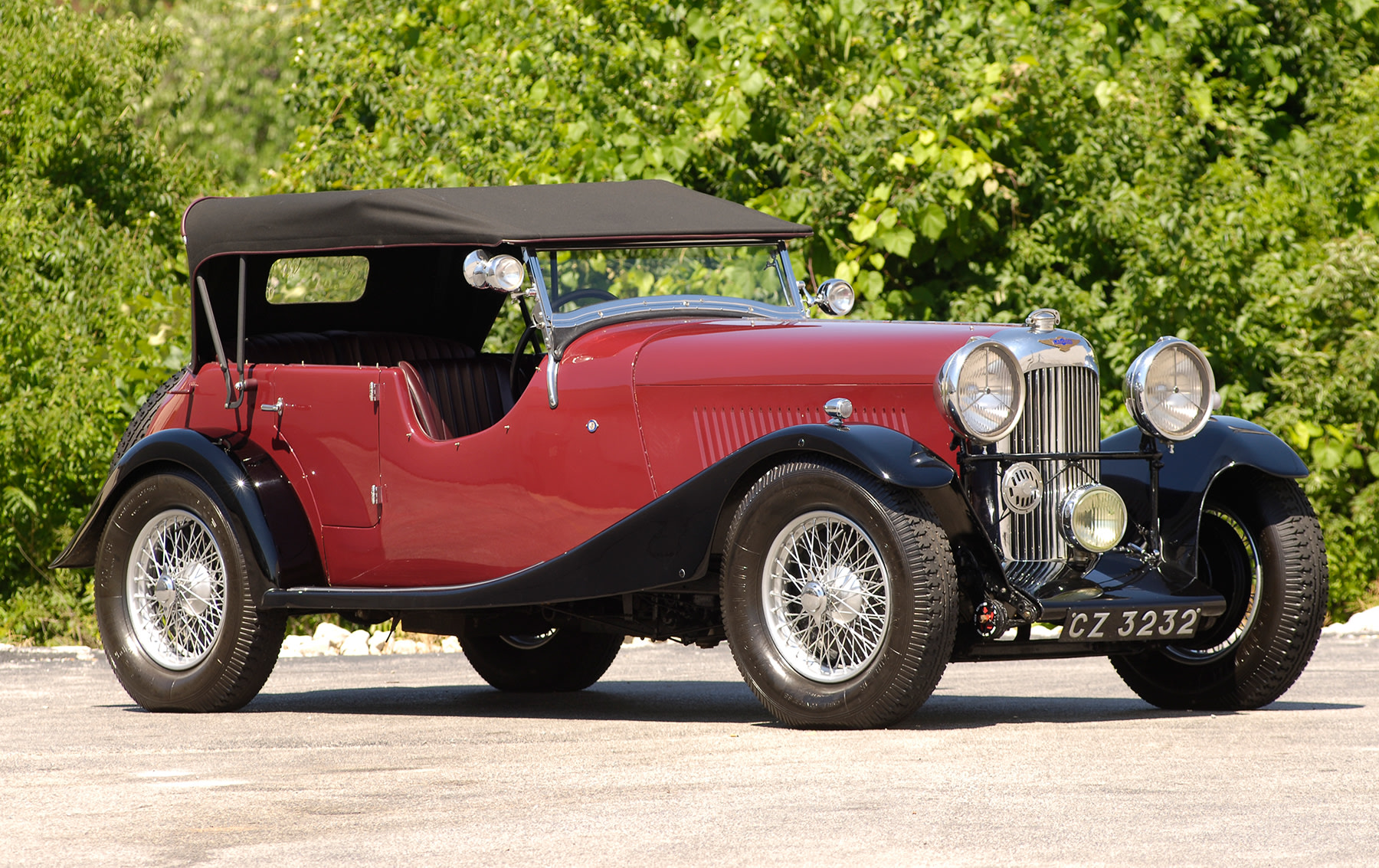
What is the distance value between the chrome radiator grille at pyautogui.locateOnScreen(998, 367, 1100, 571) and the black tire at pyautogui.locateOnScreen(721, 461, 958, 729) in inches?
23.8

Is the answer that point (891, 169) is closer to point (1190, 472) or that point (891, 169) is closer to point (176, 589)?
point (1190, 472)

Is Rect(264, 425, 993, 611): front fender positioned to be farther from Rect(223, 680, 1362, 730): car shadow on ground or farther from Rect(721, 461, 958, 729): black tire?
Rect(223, 680, 1362, 730): car shadow on ground

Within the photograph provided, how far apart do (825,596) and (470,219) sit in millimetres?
2079

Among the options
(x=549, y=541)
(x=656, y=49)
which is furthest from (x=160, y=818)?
(x=656, y=49)

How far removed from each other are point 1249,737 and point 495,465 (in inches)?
111

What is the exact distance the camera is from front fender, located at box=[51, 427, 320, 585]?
7129 millimetres

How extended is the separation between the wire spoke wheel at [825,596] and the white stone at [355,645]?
17.4 ft

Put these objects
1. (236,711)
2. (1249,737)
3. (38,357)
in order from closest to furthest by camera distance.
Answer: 1. (1249,737)
2. (236,711)
3. (38,357)

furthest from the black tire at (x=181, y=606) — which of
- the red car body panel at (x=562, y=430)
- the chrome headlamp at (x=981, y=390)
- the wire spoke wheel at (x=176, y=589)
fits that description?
the chrome headlamp at (x=981, y=390)

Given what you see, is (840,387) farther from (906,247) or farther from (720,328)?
(906,247)

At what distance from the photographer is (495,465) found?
271 inches

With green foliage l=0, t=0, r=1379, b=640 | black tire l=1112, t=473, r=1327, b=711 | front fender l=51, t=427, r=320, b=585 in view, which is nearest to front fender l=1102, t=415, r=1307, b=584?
black tire l=1112, t=473, r=1327, b=711

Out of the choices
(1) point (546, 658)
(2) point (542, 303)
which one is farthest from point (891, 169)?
(2) point (542, 303)

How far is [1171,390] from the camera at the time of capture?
261 inches
